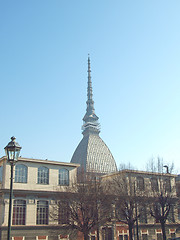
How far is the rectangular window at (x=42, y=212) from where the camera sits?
39656 millimetres

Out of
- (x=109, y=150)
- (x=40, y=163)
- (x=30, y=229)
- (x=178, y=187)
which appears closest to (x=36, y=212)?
(x=30, y=229)

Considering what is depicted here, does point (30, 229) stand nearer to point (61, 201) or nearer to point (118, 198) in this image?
point (61, 201)

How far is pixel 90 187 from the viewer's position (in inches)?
1481

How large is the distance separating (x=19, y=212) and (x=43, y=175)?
245 inches

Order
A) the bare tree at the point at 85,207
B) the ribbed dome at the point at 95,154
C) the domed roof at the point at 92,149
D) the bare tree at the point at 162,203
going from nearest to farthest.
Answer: the bare tree at the point at 85,207
the bare tree at the point at 162,203
the ribbed dome at the point at 95,154
the domed roof at the point at 92,149

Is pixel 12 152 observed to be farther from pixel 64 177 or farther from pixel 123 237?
pixel 123 237

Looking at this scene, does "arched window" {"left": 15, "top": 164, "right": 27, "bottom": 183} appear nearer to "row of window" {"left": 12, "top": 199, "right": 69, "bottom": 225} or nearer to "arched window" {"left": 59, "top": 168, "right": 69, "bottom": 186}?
"row of window" {"left": 12, "top": 199, "right": 69, "bottom": 225}

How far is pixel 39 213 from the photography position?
1567 inches

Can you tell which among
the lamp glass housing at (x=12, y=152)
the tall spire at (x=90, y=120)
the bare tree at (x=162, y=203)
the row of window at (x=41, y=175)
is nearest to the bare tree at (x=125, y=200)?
the bare tree at (x=162, y=203)

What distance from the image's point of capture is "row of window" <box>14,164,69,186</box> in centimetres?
3978

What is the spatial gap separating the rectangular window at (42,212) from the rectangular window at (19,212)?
2.05m

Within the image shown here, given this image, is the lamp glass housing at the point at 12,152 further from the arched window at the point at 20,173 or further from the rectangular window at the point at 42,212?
the rectangular window at the point at 42,212

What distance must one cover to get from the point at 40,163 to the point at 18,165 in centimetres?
340

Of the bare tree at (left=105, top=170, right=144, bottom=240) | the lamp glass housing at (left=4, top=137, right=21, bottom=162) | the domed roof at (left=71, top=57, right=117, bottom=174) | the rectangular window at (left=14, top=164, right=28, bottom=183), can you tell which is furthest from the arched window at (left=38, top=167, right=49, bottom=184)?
the domed roof at (left=71, top=57, right=117, bottom=174)
